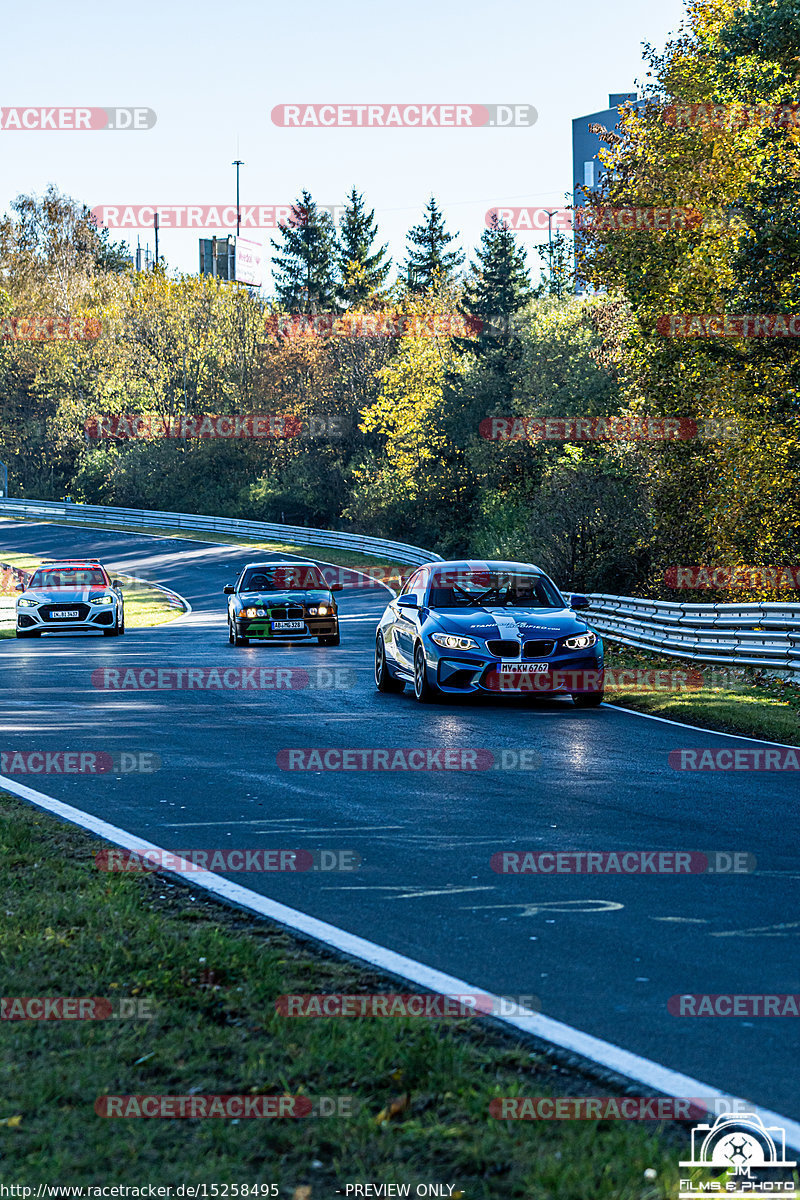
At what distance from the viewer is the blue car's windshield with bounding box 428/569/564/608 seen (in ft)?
53.6

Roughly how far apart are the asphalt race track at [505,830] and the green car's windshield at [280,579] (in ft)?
25.7

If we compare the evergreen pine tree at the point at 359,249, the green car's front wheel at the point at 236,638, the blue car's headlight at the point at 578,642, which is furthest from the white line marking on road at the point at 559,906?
the evergreen pine tree at the point at 359,249

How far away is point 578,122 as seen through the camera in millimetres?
106562

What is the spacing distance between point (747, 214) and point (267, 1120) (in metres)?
27.6

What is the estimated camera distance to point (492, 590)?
16.6m

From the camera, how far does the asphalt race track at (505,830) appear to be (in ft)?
17.2

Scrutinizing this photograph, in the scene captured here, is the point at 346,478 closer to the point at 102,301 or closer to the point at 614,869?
the point at 102,301

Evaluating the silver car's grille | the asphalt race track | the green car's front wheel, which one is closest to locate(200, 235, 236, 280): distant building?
the silver car's grille

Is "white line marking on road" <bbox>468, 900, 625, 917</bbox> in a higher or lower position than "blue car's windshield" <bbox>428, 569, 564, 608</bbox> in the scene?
lower

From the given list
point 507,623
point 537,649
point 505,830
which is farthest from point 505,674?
point 505,830

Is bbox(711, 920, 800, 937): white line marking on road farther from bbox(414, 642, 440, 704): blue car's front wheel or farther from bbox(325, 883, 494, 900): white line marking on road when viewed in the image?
bbox(414, 642, 440, 704): blue car's front wheel

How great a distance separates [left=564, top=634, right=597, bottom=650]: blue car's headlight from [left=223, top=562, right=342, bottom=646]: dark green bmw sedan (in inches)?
→ 381

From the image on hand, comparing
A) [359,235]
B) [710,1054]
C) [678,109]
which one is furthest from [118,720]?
[359,235]

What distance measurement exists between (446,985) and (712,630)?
48.8ft
